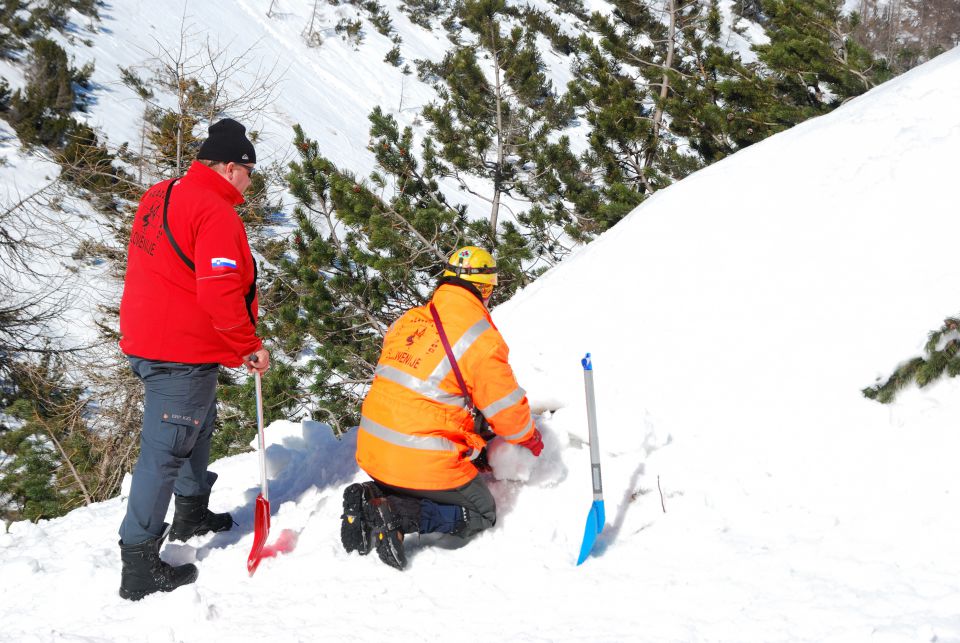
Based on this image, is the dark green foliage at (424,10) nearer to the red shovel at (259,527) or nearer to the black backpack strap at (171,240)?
the black backpack strap at (171,240)

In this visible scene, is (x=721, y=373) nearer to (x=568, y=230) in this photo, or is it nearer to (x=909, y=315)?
(x=909, y=315)

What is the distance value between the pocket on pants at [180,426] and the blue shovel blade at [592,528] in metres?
1.81

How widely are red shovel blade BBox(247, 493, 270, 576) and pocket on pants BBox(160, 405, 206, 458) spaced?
1.52 ft

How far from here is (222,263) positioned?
299cm

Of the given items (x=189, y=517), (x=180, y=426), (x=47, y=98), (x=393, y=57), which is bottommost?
(x=47, y=98)

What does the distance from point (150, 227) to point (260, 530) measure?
1.50 m

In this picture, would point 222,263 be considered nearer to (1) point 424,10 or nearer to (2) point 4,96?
(2) point 4,96

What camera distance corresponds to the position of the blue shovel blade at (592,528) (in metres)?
3.11

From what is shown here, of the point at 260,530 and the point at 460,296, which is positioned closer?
the point at 460,296

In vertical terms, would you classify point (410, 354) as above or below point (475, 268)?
below

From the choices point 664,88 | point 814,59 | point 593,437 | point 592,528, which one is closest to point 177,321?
point 593,437

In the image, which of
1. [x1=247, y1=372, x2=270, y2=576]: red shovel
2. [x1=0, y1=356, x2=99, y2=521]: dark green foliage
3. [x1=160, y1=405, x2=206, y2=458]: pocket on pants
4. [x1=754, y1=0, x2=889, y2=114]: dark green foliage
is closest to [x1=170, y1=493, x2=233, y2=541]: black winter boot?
[x1=247, y1=372, x2=270, y2=576]: red shovel

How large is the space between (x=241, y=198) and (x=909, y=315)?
3252mm

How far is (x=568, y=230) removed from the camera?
1094 cm
